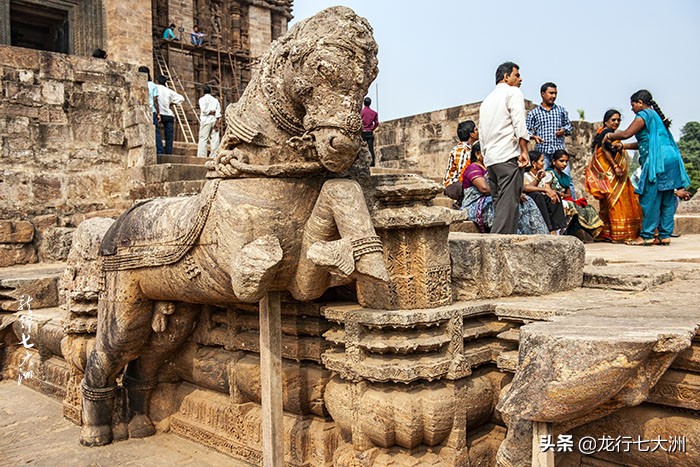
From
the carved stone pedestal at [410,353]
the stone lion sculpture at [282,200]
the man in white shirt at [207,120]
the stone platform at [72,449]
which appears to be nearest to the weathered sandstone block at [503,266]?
the carved stone pedestal at [410,353]

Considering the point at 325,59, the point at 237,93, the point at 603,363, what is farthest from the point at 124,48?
the point at 603,363

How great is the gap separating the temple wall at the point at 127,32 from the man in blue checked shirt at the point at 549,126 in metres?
10.7

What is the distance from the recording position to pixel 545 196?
6.36 metres

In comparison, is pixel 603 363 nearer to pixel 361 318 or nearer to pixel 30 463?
pixel 361 318

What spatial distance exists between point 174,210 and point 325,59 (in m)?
1.21

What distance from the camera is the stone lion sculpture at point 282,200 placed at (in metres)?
2.42

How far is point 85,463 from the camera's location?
3482 millimetres

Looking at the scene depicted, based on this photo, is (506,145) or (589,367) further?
(506,145)

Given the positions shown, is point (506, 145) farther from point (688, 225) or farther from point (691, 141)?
point (691, 141)

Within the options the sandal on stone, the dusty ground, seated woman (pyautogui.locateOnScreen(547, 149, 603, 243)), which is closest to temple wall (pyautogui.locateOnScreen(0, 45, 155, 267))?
the dusty ground

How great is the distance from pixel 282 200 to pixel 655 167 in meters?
5.31

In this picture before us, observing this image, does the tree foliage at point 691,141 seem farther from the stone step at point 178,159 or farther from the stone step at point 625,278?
the stone step at point 625,278

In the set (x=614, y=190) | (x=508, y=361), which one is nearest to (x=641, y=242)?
(x=614, y=190)

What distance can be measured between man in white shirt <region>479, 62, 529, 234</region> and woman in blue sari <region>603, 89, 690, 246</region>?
8.61 feet
